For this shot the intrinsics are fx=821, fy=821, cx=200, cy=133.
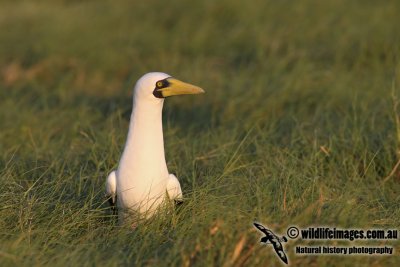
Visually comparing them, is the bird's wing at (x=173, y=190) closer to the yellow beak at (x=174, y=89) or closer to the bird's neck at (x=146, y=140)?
the bird's neck at (x=146, y=140)

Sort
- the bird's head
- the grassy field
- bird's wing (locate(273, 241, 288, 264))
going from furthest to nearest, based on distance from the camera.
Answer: the bird's head
the grassy field
bird's wing (locate(273, 241, 288, 264))

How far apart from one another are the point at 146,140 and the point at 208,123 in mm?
2340

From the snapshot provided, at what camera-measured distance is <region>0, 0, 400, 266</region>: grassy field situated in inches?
151

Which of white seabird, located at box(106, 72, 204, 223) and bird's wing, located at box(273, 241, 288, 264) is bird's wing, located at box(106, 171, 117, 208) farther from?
bird's wing, located at box(273, 241, 288, 264)

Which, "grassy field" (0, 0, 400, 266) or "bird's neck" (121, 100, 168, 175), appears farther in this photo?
"bird's neck" (121, 100, 168, 175)

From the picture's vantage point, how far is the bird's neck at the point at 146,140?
4.14m

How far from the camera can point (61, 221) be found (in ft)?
13.5

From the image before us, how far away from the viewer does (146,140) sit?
4176mm

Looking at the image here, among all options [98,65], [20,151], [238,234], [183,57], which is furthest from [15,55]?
[238,234]

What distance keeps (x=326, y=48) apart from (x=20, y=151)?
12.3 feet

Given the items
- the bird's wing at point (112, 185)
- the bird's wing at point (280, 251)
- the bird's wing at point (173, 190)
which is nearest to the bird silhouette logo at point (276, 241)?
the bird's wing at point (280, 251)
